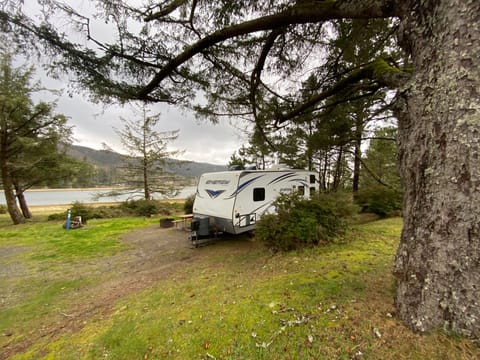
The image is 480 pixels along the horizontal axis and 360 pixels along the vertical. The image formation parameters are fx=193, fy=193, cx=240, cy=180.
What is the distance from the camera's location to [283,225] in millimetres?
4426

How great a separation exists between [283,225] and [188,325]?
2.83 m

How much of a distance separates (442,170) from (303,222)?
3144 mm

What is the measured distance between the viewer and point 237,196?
5.92 metres

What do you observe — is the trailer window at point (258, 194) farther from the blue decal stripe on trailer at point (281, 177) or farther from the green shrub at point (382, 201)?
the green shrub at point (382, 201)

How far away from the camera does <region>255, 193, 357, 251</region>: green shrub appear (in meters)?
4.33

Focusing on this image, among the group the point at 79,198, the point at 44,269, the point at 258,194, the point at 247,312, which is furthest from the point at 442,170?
the point at 79,198

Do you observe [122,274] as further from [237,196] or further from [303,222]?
[303,222]

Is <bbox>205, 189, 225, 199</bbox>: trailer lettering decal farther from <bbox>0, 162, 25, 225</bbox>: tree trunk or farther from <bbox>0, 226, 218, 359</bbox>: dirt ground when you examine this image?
<bbox>0, 162, 25, 225</bbox>: tree trunk

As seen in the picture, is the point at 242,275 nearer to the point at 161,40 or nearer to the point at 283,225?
the point at 283,225

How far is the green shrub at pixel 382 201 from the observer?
772cm

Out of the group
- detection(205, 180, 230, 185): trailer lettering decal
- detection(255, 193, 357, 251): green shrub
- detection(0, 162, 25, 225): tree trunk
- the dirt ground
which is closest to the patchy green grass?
the dirt ground

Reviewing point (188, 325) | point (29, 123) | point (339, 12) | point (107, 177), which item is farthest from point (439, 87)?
point (107, 177)

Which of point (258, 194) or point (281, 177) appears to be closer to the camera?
point (258, 194)

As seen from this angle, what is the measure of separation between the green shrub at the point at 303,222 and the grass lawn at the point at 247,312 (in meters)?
0.30
